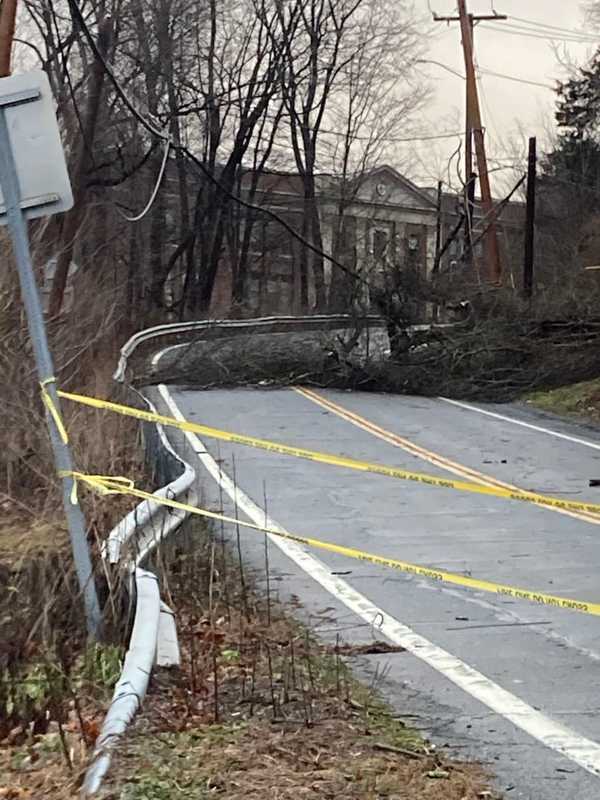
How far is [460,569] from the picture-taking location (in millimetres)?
8930

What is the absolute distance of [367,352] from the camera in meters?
23.6

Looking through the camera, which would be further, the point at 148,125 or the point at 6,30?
the point at 148,125

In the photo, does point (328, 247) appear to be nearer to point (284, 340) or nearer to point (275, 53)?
point (275, 53)

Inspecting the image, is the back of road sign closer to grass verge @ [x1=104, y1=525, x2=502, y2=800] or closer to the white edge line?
grass verge @ [x1=104, y1=525, x2=502, y2=800]

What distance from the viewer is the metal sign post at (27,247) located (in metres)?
5.47

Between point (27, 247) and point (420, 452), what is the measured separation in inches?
405

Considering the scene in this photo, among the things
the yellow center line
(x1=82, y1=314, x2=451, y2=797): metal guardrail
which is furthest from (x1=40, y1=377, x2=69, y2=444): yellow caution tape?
the yellow center line

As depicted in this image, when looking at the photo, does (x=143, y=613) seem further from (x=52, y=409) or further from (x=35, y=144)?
(x=35, y=144)

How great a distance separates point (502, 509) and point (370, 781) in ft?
24.7

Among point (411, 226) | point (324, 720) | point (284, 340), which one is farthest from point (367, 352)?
point (411, 226)

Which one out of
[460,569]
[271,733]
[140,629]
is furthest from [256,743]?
[460,569]

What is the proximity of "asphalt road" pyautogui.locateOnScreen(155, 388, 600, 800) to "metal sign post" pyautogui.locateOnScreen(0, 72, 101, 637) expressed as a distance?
1.64 meters

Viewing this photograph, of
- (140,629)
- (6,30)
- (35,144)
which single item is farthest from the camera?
(6,30)

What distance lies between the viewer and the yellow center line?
11.5m
